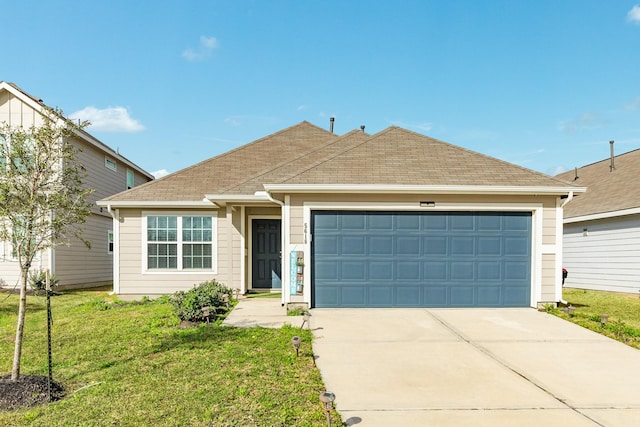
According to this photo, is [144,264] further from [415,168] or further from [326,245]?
[415,168]

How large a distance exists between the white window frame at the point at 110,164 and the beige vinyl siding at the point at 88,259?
2224 mm

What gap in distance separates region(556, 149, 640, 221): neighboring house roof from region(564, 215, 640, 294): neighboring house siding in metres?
0.40

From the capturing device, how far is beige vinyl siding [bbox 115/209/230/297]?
1122 cm

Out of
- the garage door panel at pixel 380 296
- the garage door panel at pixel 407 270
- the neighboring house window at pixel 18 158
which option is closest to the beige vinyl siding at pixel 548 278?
the garage door panel at pixel 407 270

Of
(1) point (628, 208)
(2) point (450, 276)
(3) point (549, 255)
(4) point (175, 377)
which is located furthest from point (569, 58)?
(4) point (175, 377)

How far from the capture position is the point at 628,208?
12039 mm

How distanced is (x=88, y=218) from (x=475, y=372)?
14226 millimetres

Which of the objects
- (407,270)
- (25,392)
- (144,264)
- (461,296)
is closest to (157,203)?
(144,264)

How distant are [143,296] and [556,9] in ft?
51.5

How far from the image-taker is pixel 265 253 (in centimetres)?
1149

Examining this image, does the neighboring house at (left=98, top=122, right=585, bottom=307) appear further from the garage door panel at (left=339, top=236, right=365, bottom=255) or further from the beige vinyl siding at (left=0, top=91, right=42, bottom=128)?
the beige vinyl siding at (left=0, top=91, right=42, bottom=128)

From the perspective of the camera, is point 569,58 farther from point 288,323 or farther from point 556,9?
point 288,323

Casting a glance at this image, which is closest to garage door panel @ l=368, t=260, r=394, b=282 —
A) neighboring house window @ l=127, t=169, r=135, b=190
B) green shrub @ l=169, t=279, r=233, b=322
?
green shrub @ l=169, t=279, r=233, b=322

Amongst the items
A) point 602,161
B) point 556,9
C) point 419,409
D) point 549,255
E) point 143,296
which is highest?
point 556,9
